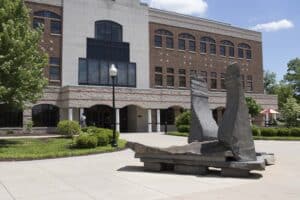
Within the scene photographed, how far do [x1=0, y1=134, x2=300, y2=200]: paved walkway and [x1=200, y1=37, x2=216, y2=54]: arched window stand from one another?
35257 mm

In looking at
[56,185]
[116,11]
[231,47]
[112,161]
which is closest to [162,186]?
[56,185]

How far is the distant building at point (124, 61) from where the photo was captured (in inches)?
1411

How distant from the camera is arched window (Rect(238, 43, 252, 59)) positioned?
170ft

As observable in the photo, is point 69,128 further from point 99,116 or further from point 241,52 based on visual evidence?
point 241,52

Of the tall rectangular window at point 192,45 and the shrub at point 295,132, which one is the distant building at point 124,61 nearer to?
the tall rectangular window at point 192,45

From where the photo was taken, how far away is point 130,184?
9.84 metres

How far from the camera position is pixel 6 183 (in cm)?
1022

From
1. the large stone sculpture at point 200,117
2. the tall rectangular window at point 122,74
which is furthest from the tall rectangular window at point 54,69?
the large stone sculpture at point 200,117

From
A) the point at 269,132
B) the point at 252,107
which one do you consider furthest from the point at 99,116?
the point at 269,132

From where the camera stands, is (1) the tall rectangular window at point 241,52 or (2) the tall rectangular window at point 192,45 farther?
(1) the tall rectangular window at point 241,52

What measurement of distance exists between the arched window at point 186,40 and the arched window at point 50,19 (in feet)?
47.9

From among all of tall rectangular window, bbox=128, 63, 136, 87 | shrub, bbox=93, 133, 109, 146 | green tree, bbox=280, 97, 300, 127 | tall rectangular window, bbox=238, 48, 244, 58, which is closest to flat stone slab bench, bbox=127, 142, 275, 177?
shrub, bbox=93, 133, 109, 146

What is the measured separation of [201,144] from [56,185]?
456 cm

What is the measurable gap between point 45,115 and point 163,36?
657 inches
